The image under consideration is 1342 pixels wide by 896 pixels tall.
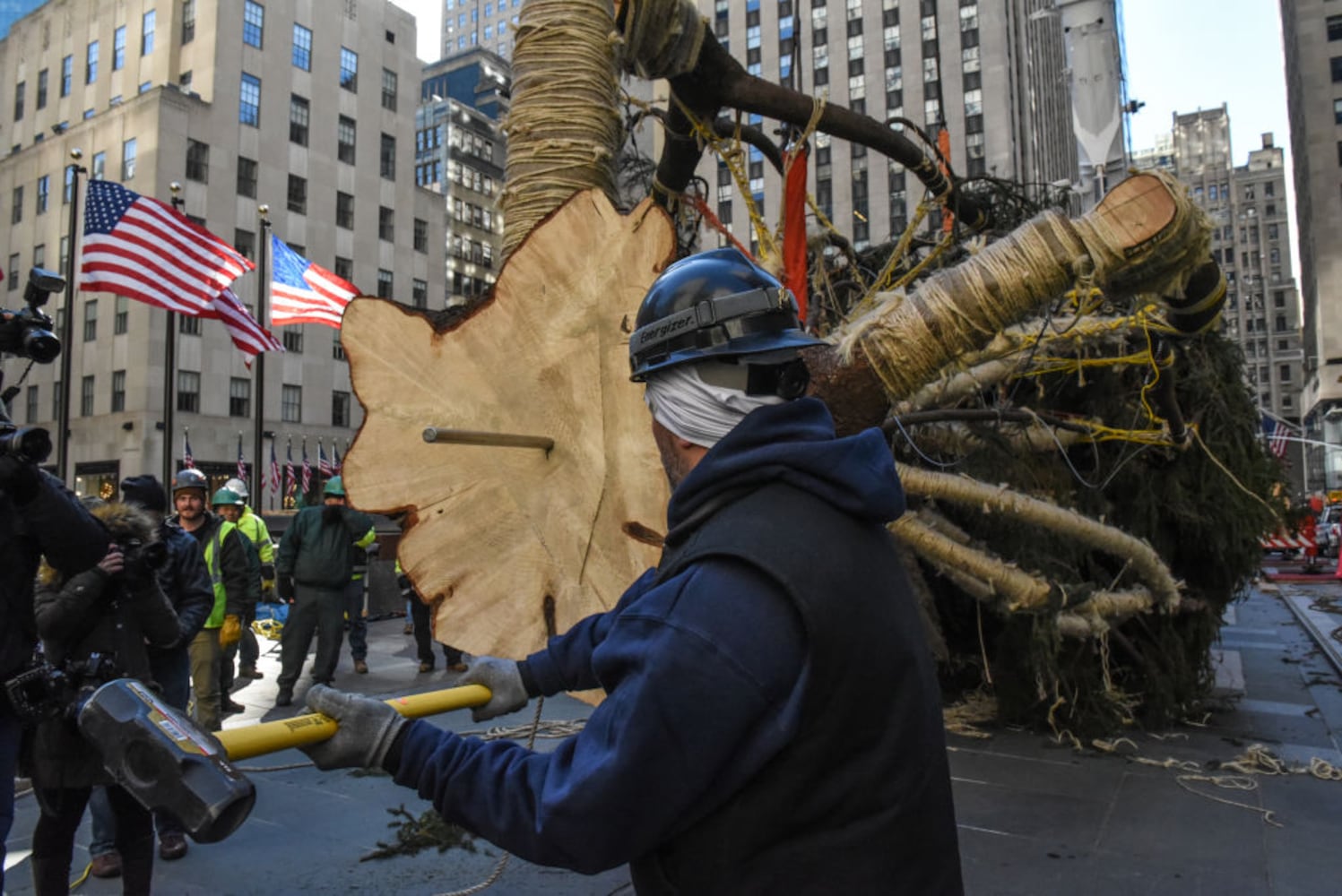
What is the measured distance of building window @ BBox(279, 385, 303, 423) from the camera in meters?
35.5

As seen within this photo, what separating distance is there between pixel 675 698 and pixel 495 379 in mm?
1509

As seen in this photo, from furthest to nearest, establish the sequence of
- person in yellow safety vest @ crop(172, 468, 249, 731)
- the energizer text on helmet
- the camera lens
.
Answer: person in yellow safety vest @ crop(172, 468, 249, 731) < the camera lens < the energizer text on helmet

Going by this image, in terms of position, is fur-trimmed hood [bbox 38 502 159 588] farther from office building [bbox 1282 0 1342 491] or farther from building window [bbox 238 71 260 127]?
office building [bbox 1282 0 1342 491]

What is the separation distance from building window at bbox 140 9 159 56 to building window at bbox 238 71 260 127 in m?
4.06

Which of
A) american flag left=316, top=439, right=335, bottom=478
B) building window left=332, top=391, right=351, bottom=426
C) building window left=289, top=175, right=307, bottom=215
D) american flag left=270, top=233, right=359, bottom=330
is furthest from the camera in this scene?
building window left=332, top=391, right=351, bottom=426

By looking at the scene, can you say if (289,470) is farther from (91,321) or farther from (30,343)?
(30,343)

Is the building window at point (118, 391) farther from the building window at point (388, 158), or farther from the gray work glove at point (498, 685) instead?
the gray work glove at point (498, 685)

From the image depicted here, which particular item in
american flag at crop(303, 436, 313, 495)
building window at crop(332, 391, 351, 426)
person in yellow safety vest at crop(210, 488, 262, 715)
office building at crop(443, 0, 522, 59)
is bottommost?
person in yellow safety vest at crop(210, 488, 262, 715)

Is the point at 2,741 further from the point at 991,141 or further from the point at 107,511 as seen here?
the point at 991,141

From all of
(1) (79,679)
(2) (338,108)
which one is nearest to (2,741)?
(1) (79,679)

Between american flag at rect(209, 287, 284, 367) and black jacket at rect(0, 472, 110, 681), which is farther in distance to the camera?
american flag at rect(209, 287, 284, 367)

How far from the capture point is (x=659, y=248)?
230cm

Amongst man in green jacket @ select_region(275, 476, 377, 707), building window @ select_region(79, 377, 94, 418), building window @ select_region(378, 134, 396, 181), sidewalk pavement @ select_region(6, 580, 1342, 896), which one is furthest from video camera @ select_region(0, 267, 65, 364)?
building window @ select_region(378, 134, 396, 181)

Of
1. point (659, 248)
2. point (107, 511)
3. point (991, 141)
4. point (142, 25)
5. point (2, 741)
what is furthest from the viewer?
point (991, 141)
